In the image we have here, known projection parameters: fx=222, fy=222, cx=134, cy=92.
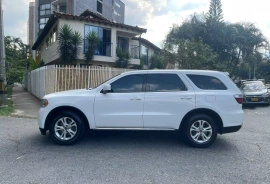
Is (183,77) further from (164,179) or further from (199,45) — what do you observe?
(199,45)

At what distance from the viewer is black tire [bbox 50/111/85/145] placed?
16.6 feet

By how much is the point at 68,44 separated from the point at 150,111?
1037 centimetres

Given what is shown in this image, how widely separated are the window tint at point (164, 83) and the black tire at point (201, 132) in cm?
76

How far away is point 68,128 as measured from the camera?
512 cm

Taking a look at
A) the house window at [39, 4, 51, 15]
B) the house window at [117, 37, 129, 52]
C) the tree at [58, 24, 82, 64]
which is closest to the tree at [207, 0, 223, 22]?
the house window at [117, 37, 129, 52]

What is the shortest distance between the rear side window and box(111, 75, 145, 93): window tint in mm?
1186

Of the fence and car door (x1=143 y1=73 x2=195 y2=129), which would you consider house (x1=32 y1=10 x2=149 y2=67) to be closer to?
the fence

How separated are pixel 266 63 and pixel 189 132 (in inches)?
1866

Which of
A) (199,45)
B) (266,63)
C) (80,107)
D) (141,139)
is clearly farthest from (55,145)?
(266,63)

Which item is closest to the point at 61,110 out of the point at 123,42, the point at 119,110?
the point at 119,110

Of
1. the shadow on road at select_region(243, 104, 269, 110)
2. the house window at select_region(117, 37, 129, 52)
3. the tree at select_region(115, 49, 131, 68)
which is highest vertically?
the house window at select_region(117, 37, 129, 52)

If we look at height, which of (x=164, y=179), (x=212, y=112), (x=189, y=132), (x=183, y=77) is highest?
(x=183, y=77)

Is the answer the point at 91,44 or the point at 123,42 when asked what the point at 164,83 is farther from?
the point at 123,42

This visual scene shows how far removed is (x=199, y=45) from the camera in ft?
53.9
